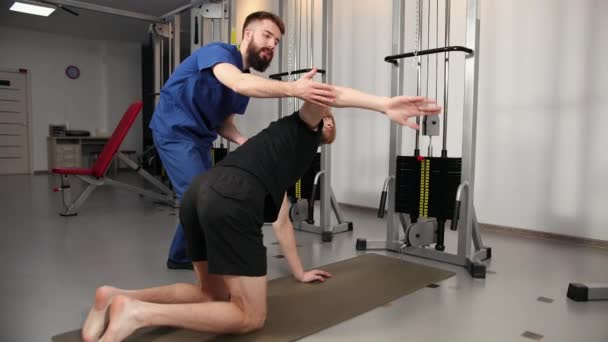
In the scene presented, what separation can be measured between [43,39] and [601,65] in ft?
29.5

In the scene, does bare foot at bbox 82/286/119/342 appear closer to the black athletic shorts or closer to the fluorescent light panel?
the black athletic shorts

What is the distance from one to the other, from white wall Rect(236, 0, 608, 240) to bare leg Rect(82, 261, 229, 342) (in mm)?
2554

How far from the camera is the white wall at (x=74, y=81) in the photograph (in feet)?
27.5

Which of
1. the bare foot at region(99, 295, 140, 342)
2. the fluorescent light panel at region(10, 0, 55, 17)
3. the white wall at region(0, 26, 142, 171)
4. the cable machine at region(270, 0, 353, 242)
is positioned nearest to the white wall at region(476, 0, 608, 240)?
the cable machine at region(270, 0, 353, 242)

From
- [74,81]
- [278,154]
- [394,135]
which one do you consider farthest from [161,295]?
[74,81]

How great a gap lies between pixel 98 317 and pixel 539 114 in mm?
3055

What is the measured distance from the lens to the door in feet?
26.4

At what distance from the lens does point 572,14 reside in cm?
306

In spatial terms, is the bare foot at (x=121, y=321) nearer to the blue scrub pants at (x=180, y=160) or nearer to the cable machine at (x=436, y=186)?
the blue scrub pants at (x=180, y=160)

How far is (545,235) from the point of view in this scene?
3.25m

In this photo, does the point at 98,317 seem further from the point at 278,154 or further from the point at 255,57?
the point at 255,57

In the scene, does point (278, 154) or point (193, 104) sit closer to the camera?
point (278, 154)

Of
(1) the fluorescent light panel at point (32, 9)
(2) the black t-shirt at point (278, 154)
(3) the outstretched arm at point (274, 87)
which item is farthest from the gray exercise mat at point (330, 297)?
(1) the fluorescent light panel at point (32, 9)

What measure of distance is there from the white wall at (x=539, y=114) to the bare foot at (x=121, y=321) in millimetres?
2915
